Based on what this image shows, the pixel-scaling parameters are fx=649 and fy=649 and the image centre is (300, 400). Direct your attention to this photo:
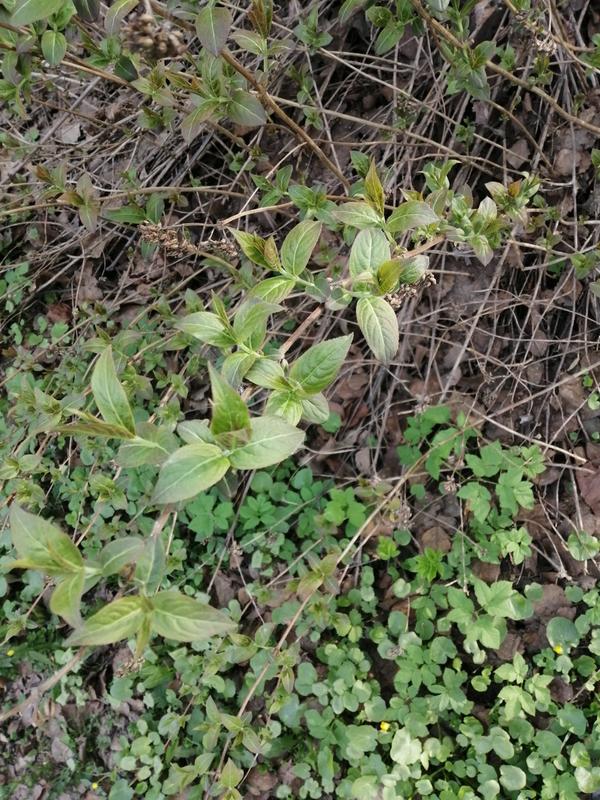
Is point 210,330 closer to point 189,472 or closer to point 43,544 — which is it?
point 189,472

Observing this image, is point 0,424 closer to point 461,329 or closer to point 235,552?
point 235,552

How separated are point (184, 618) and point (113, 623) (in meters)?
0.10

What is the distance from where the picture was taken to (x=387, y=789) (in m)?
1.99

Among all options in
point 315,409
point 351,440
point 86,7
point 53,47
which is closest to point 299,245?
point 315,409

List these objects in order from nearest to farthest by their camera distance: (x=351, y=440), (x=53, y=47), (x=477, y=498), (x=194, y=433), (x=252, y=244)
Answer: (x=194, y=433) < (x=252, y=244) < (x=53, y=47) < (x=477, y=498) < (x=351, y=440)

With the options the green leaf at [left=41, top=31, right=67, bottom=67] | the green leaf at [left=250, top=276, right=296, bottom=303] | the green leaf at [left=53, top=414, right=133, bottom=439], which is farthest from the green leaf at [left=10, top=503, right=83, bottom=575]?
the green leaf at [left=41, top=31, right=67, bottom=67]

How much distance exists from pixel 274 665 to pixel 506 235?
1561 mm

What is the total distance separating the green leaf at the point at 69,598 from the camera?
37.3 inches

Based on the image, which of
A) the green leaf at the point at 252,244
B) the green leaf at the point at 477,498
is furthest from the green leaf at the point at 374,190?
the green leaf at the point at 477,498

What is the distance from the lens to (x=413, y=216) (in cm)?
124

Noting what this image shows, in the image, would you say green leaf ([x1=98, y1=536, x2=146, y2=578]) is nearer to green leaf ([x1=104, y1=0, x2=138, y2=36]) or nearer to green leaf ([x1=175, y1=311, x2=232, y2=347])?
green leaf ([x1=175, y1=311, x2=232, y2=347])

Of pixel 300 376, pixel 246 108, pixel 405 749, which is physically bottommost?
pixel 405 749

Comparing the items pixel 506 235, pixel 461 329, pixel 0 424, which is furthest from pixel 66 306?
pixel 506 235

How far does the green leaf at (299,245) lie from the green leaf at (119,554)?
583 millimetres
